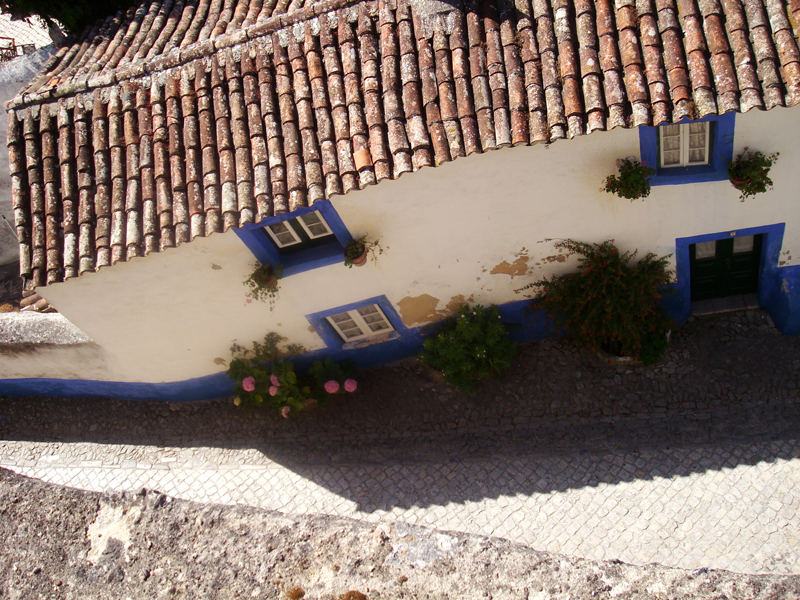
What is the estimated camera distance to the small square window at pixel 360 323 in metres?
10.0

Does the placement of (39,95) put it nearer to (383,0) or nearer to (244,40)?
(244,40)

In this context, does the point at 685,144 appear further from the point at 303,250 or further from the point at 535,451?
the point at 303,250

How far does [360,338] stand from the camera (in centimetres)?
1065

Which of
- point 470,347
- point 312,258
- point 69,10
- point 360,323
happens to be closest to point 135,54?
point 69,10

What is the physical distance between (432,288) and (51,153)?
222 inches

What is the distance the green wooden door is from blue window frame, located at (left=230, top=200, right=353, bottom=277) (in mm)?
5536

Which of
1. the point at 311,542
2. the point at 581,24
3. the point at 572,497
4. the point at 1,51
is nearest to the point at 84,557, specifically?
the point at 311,542

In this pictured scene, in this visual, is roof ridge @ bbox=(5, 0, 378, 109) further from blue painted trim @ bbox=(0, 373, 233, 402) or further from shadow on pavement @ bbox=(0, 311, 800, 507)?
shadow on pavement @ bbox=(0, 311, 800, 507)

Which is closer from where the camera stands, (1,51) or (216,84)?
(216,84)

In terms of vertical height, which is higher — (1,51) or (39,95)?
(1,51)

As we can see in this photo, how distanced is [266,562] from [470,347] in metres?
4.37

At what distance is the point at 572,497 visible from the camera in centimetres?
880

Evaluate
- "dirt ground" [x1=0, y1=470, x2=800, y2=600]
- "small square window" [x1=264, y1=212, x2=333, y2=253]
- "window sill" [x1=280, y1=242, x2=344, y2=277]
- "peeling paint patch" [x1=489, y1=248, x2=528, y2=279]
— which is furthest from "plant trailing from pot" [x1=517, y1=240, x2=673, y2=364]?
"dirt ground" [x1=0, y1=470, x2=800, y2=600]

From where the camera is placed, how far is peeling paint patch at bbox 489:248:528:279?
29.6 ft
